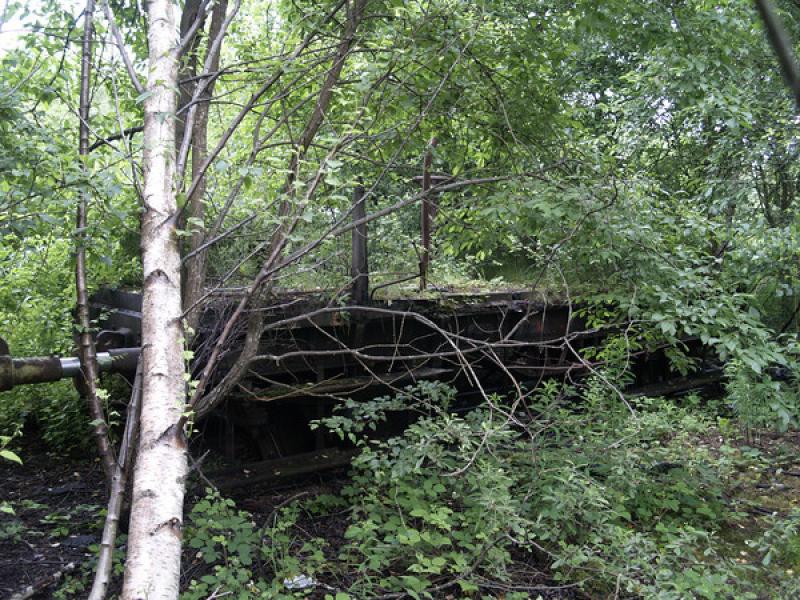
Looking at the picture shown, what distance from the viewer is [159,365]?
2910mm

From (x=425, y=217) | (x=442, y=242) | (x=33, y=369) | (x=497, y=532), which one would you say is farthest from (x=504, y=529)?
(x=33, y=369)

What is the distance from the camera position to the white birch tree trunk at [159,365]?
2.43m

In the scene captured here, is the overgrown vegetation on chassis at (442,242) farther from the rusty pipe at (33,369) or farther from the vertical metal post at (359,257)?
the rusty pipe at (33,369)

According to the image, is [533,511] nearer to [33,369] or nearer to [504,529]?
[504,529]

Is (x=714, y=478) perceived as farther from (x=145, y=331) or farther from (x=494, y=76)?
(x=145, y=331)

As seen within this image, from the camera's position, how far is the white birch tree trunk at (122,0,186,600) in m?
2.43

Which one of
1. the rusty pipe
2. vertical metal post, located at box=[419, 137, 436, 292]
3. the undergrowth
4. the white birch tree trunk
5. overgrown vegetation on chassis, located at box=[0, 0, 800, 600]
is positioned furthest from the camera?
vertical metal post, located at box=[419, 137, 436, 292]

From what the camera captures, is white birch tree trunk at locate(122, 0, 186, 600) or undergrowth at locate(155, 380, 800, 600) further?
undergrowth at locate(155, 380, 800, 600)

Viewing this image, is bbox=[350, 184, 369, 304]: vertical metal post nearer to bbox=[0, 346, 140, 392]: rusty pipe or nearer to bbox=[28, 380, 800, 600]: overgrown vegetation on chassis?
bbox=[28, 380, 800, 600]: overgrown vegetation on chassis

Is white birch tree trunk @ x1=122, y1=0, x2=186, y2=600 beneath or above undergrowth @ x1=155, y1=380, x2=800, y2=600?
above

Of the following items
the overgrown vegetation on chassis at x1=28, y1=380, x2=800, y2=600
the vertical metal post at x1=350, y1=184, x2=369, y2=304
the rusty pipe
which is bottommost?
the overgrown vegetation on chassis at x1=28, y1=380, x2=800, y2=600

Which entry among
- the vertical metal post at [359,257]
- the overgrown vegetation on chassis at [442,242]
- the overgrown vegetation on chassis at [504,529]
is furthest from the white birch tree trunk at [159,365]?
the vertical metal post at [359,257]

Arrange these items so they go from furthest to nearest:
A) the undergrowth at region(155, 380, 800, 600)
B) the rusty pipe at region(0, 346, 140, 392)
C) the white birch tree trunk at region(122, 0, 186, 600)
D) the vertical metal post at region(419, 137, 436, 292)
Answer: the vertical metal post at region(419, 137, 436, 292), the undergrowth at region(155, 380, 800, 600), the rusty pipe at region(0, 346, 140, 392), the white birch tree trunk at region(122, 0, 186, 600)

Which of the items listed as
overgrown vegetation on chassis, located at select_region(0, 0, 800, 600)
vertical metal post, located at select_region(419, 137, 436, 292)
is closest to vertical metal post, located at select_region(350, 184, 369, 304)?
overgrown vegetation on chassis, located at select_region(0, 0, 800, 600)
